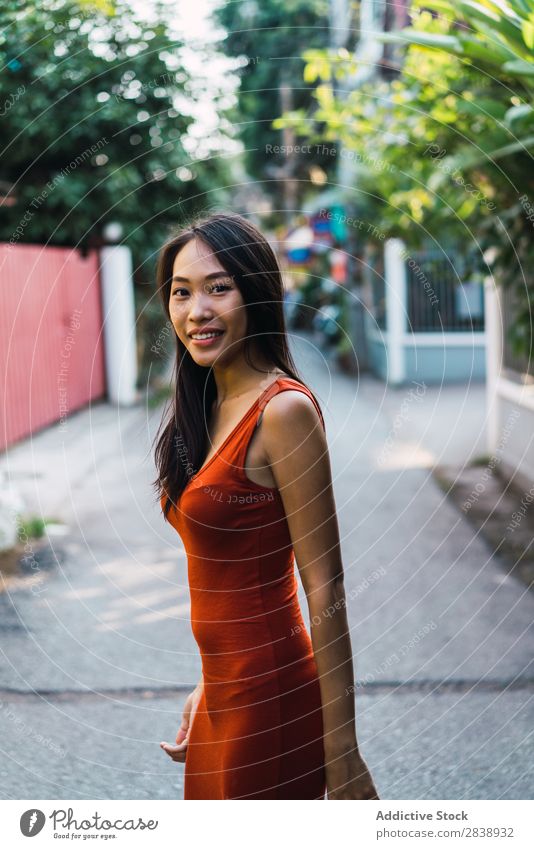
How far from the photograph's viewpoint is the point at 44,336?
12.2 metres

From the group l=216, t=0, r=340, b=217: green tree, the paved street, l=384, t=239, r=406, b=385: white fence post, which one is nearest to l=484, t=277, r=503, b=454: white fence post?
the paved street

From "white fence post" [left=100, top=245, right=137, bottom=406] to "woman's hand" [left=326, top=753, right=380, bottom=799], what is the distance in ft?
43.9

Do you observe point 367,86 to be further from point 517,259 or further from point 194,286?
point 194,286

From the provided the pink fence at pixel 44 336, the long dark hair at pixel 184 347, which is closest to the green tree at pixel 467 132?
the long dark hair at pixel 184 347

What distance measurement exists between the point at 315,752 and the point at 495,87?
382 centimetres

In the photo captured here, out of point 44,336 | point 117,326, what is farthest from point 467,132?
point 117,326

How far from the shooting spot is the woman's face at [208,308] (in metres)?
1.75

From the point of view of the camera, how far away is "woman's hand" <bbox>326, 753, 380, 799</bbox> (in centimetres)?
171

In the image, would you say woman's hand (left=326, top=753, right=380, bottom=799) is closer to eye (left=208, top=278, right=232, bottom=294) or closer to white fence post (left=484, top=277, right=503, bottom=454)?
eye (left=208, top=278, right=232, bottom=294)

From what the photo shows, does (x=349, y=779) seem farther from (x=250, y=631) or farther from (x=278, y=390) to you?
(x=278, y=390)

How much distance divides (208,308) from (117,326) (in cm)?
1400

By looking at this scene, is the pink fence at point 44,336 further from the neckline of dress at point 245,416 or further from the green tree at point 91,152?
the neckline of dress at point 245,416

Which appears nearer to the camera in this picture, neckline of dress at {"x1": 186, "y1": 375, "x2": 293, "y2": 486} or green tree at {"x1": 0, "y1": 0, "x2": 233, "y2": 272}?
neckline of dress at {"x1": 186, "y1": 375, "x2": 293, "y2": 486}

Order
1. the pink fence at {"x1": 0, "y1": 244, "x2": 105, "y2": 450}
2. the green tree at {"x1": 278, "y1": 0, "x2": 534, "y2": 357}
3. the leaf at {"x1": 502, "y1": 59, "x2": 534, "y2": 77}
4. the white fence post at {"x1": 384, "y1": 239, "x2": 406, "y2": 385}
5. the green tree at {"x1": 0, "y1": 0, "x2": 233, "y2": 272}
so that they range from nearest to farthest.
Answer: the leaf at {"x1": 502, "y1": 59, "x2": 534, "y2": 77} → the green tree at {"x1": 278, "y1": 0, "x2": 534, "y2": 357} → the green tree at {"x1": 0, "y1": 0, "x2": 233, "y2": 272} → the pink fence at {"x1": 0, "y1": 244, "x2": 105, "y2": 450} → the white fence post at {"x1": 384, "y1": 239, "x2": 406, "y2": 385}
